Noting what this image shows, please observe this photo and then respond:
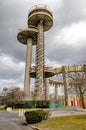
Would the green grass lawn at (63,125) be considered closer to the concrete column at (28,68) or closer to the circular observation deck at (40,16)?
the concrete column at (28,68)

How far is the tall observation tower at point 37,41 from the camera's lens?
241ft

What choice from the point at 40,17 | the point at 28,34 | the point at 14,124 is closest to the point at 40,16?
the point at 40,17

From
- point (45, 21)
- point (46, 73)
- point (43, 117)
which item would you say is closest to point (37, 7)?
point (45, 21)

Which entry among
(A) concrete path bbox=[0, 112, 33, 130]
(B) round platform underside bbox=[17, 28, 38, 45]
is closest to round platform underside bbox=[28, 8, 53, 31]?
(B) round platform underside bbox=[17, 28, 38, 45]

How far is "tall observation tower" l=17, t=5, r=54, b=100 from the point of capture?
73.3 metres

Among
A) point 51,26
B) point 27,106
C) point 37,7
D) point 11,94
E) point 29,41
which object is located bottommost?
point 27,106

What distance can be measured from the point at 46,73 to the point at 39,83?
8.10 m

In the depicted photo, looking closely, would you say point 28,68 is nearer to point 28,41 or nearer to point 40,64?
point 40,64

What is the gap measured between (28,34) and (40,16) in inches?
362

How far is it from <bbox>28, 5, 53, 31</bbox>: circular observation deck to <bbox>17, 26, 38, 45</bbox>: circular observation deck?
137 inches

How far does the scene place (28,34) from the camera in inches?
3209

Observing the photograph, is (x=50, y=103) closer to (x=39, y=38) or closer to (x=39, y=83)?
(x=39, y=83)

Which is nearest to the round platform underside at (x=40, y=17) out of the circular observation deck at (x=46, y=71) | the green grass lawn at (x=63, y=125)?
the circular observation deck at (x=46, y=71)

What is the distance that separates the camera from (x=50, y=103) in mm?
66250
